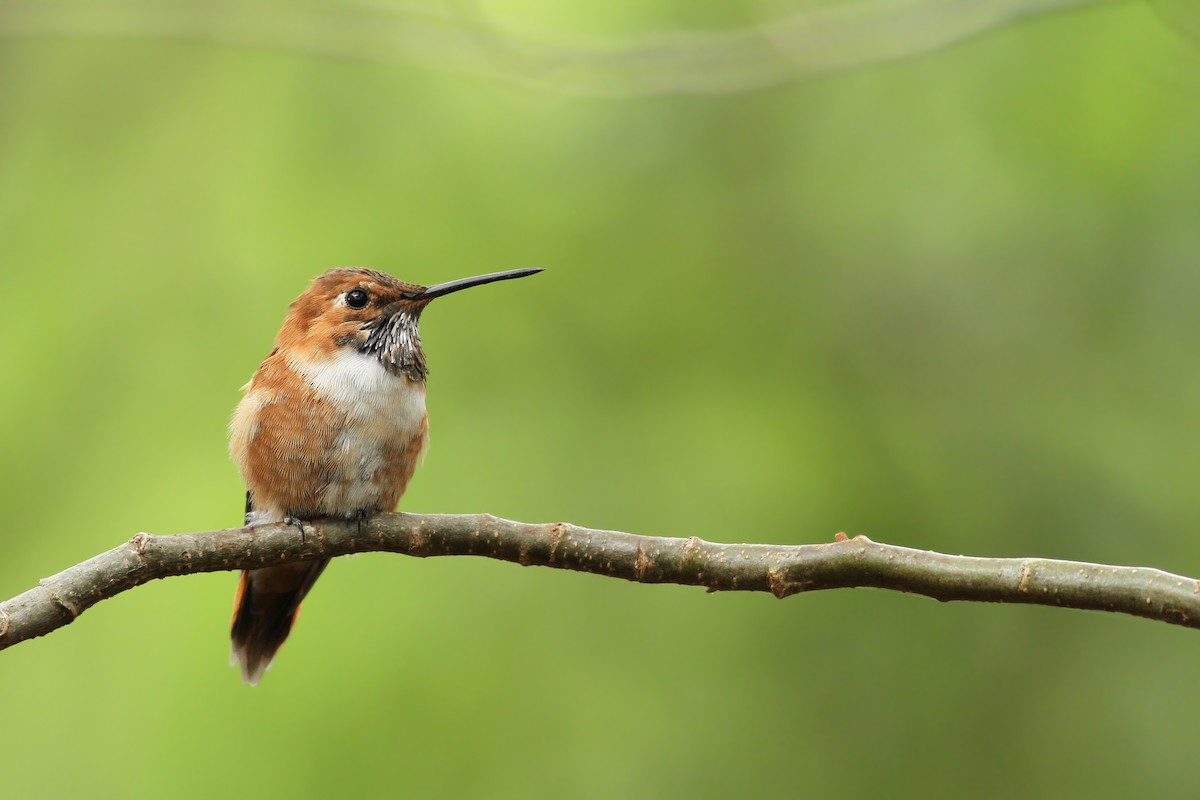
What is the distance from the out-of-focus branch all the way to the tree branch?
162 inches

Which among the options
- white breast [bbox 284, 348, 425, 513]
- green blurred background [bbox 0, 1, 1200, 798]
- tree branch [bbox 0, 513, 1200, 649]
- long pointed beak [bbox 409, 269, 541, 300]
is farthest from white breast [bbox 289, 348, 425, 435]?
green blurred background [bbox 0, 1, 1200, 798]

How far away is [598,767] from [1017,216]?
476 centimetres

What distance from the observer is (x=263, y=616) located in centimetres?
581

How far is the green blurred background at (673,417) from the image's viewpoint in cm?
760

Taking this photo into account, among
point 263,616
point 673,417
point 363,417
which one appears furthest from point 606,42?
point 263,616

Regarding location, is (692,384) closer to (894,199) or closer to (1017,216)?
(894,199)

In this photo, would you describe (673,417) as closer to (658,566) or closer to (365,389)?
(365,389)

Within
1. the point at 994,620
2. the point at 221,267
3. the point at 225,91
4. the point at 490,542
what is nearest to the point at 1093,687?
the point at 994,620

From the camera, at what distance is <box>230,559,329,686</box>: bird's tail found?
5.67 m

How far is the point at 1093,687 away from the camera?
752 centimetres

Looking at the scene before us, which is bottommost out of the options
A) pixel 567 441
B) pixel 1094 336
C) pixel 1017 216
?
pixel 567 441

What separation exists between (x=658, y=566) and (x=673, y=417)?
213 inches

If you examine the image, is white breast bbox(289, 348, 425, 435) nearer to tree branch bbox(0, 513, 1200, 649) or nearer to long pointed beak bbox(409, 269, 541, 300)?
long pointed beak bbox(409, 269, 541, 300)

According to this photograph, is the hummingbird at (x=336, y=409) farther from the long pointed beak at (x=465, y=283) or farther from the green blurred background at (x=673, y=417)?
the green blurred background at (x=673, y=417)
